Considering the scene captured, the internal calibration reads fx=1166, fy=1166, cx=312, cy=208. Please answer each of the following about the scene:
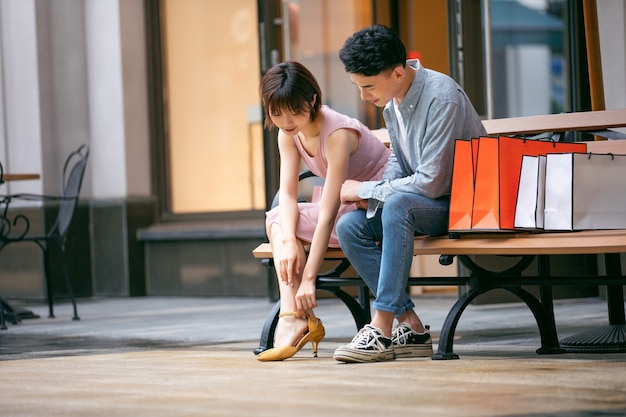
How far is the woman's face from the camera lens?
3.83m

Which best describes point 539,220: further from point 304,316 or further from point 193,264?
point 193,264

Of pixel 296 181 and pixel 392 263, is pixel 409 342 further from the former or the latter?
pixel 296 181

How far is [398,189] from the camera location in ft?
12.2

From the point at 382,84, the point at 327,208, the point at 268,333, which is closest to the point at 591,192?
the point at 382,84

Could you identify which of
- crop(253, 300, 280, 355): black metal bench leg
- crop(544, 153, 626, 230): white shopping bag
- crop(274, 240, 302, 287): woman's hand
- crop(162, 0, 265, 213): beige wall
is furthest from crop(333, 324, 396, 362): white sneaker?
crop(162, 0, 265, 213): beige wall

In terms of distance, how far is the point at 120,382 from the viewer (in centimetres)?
340

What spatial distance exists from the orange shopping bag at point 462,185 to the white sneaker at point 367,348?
404 millimetres

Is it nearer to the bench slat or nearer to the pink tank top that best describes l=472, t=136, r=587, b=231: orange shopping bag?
the bench slat

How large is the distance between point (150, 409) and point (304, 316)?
1.13 m

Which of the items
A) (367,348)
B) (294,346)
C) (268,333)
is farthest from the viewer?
(268,333)

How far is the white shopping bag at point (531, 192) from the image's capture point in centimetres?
353

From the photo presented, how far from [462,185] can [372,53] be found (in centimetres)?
50

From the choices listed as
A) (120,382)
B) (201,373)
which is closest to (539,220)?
(201,373)

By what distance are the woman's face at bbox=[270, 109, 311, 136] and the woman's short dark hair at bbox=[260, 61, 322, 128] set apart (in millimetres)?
12
